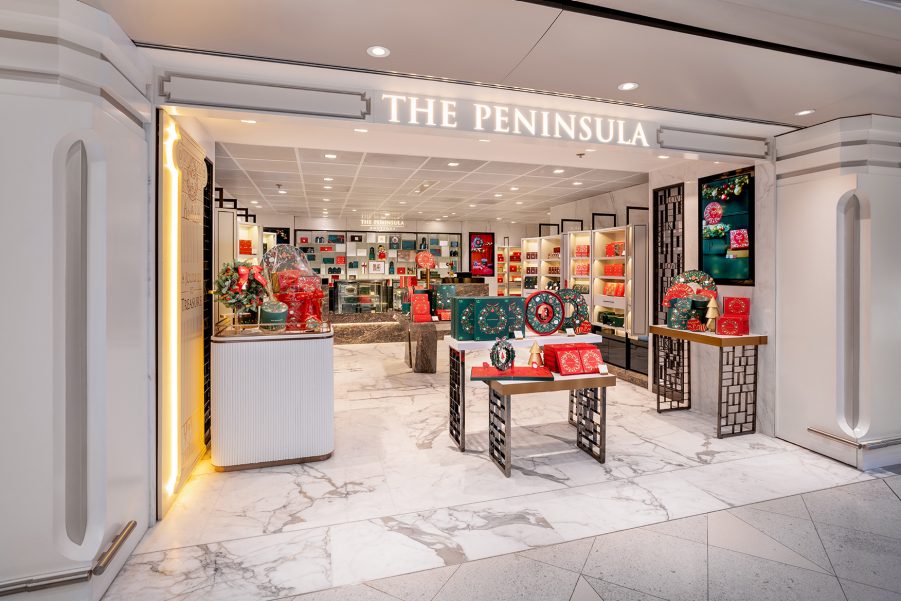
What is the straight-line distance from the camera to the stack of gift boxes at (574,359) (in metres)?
3.66

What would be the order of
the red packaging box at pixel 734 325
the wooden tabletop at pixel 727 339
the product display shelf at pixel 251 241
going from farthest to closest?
the product display shelf at pixel 251 241
the red packaging box at pixel 734 325
the wooden tabletop at pixel 727 339

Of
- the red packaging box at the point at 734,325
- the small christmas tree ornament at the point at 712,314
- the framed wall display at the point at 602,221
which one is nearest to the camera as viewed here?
the red packaging box at the point at 734,325

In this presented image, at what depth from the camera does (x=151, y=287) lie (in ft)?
9.08

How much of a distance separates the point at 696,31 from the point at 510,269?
10.6 m

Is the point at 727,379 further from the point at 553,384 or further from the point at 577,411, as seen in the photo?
the point at 553,384

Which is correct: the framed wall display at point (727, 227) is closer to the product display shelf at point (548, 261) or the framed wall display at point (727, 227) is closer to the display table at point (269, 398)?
the display table at point (269, 398)

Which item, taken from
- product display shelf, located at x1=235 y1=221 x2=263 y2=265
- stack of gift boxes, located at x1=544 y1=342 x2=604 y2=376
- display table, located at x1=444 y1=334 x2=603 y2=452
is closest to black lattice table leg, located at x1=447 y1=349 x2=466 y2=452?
display table, located at x1=444 y1=334 x2=603 y2=452

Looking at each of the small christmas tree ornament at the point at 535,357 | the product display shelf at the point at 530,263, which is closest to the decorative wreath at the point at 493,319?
the small christmas tree ornament at the point at 535,357

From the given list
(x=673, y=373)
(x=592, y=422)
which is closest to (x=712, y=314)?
(x=673, y=373)

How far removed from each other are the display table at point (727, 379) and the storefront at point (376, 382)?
4 cm

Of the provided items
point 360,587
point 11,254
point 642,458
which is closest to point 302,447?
point 360,587

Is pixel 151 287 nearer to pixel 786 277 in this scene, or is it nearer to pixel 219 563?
pixel 219 563

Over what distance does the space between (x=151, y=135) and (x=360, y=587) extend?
2858mm

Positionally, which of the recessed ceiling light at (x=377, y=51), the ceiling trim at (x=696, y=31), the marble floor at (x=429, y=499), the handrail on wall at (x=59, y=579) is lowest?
the marble floor at (x=429, y=499)
